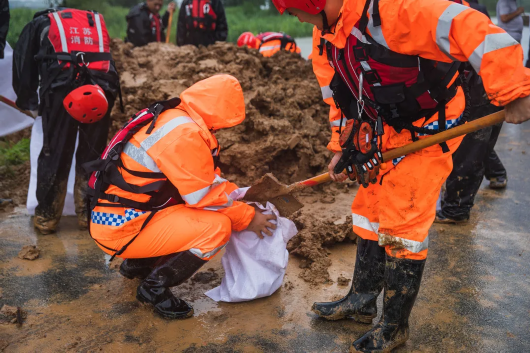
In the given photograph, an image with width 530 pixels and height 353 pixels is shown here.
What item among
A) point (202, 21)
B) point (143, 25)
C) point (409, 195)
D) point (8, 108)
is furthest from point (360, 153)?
point (143, 25)

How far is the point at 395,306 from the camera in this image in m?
2.70

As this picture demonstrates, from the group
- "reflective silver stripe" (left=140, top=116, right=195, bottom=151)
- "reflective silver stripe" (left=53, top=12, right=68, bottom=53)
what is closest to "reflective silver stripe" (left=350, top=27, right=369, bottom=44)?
"reflective silver stripe" (left=140, top=116, right=195, bottom=151)

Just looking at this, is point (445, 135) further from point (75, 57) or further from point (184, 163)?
point (75, 57)

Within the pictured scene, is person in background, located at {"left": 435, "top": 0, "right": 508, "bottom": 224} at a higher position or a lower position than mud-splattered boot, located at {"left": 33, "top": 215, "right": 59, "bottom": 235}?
higher

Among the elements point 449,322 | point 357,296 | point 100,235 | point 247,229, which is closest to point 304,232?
point 247,229

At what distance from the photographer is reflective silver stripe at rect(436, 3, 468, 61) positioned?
210 cm

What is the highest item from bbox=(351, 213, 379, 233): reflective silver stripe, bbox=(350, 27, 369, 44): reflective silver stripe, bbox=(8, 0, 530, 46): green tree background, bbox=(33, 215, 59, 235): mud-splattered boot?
bbox=(350, 27, 369, 44): reflective silver stripe

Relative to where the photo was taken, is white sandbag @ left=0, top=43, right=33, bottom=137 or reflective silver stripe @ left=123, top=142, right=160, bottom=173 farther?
white sandbag @ left=0, top=43, right=33, bottom=137

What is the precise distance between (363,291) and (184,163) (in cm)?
131

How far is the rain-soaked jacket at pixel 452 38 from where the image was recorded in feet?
6.72

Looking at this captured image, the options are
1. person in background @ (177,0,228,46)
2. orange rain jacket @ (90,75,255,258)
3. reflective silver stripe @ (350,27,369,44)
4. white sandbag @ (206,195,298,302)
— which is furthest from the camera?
person in background @ (177,0,228,46)

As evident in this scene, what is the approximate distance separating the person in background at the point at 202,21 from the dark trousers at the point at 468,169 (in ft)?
19.3

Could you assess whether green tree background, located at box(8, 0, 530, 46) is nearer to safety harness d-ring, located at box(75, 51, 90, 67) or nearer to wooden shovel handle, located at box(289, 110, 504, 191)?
safety harness d-ring, located at box(75, 51, 90, 67)

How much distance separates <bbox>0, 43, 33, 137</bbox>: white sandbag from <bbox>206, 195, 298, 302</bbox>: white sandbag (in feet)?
10.6
